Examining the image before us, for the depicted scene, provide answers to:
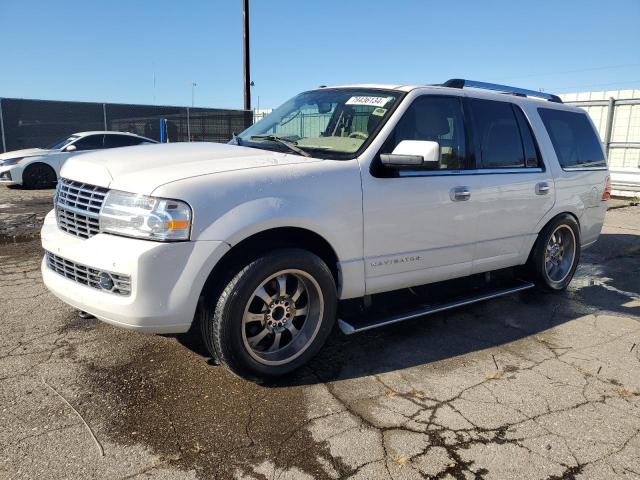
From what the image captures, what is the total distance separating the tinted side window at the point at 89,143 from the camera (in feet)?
42.3

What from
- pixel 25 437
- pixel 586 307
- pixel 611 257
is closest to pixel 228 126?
pixel 611 257

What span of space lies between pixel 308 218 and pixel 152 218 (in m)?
0.95

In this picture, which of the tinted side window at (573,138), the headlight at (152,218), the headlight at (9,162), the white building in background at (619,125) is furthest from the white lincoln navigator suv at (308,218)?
the white building in background at (619,125)

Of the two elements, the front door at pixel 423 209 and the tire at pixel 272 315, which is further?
the front door at pixel 423 209

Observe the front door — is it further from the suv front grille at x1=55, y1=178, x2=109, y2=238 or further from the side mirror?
the suv front grille at x1=55, y1=178, x2=109, y2=238

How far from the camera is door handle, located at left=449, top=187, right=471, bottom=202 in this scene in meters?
4.01

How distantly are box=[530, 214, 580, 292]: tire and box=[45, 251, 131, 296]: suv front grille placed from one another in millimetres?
3964

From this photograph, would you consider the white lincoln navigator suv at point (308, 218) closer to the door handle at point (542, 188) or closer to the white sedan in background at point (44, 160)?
the door handle at point (542, 188)

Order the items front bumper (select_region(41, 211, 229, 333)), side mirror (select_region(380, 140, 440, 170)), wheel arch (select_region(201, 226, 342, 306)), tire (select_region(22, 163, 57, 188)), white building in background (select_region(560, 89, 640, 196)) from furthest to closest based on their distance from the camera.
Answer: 1. white building in background (select_region(560, 89, 640, 196))
2. tire (select_region(22, 163, 57, 188))
3. side mirror (select_region(380, 140, 440, 170))
4. wheel arch (select_region(201, 226, 342, 306))
5. front bumper (select_region(41, 211, 229, 333))

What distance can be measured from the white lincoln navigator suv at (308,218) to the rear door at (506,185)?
2cm

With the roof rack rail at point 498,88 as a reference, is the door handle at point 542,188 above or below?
below

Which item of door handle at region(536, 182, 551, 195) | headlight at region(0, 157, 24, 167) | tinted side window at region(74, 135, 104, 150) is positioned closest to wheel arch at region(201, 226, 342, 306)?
door handle at region(536, 182, 551, 195)

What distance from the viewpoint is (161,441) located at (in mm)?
2646

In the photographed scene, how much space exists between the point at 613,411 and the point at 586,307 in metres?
2.21
